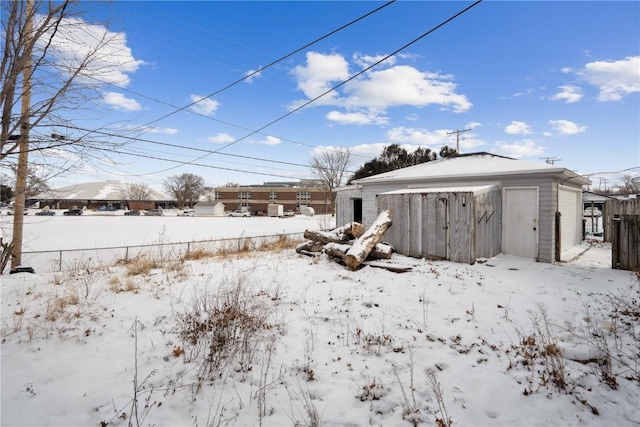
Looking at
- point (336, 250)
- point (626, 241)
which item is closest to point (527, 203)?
point (626, 241)

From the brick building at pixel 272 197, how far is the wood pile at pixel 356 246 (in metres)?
57.2

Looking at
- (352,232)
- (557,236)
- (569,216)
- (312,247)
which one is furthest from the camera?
(569,216)

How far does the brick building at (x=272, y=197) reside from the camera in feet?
228

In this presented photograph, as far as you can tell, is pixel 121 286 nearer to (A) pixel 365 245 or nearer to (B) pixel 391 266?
(A) pixel 365 245

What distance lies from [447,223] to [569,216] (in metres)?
7.13

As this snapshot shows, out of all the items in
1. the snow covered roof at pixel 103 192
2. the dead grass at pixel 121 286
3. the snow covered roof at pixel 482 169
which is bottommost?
the dead grass at pixel 121 286

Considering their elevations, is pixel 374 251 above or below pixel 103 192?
below

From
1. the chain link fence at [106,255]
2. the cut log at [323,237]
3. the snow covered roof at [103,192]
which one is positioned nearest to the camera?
the chain link fence at [106,255]

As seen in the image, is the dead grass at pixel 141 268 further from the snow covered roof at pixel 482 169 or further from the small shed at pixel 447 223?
the snow covered roof at pixel 482 169

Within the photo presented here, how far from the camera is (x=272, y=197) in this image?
7162 cm

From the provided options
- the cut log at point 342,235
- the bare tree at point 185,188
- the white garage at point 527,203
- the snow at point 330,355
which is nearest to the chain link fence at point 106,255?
the snow at point 330,355

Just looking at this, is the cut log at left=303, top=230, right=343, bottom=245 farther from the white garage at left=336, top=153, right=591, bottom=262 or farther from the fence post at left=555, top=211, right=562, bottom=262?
the fence post at left=555, top=211, right=562, bottom=262

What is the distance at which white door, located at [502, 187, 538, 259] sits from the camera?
1004 cm

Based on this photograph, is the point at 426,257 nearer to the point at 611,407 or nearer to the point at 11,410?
the point at 611,407
